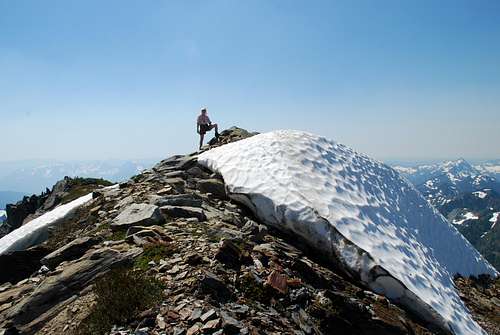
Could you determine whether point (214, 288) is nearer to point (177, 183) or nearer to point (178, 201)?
point (178, 201)

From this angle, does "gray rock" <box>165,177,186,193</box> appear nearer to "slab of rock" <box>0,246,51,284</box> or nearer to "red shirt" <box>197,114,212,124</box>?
"slab of rock" <box>0,246,51,284</box>

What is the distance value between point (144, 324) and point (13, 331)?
3.40 m

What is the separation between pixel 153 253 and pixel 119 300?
244 cm

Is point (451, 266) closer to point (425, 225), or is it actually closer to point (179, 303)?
point (425, 225)

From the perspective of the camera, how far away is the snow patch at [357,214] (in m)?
11.9

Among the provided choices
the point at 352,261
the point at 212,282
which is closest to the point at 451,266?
the point at 352,261

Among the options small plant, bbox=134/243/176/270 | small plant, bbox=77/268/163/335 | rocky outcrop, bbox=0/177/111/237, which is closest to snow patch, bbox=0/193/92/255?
rocky outcrop, bbox=0/177/111/237

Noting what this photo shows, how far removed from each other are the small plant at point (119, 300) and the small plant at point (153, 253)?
40.4 inches

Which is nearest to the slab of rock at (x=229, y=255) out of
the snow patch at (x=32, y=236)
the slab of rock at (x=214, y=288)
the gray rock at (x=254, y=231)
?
the slab of rock at (x=214, y=288)

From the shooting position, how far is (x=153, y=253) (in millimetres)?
9852

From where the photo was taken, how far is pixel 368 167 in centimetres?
1967

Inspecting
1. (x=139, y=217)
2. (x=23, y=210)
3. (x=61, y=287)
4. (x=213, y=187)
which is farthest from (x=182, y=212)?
(x=23, y=210)

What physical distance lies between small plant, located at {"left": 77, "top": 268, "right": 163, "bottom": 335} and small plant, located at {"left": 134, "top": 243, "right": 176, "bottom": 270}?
1.03 meters

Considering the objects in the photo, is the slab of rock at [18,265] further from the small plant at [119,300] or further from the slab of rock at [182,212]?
the small plant at [119,300]
